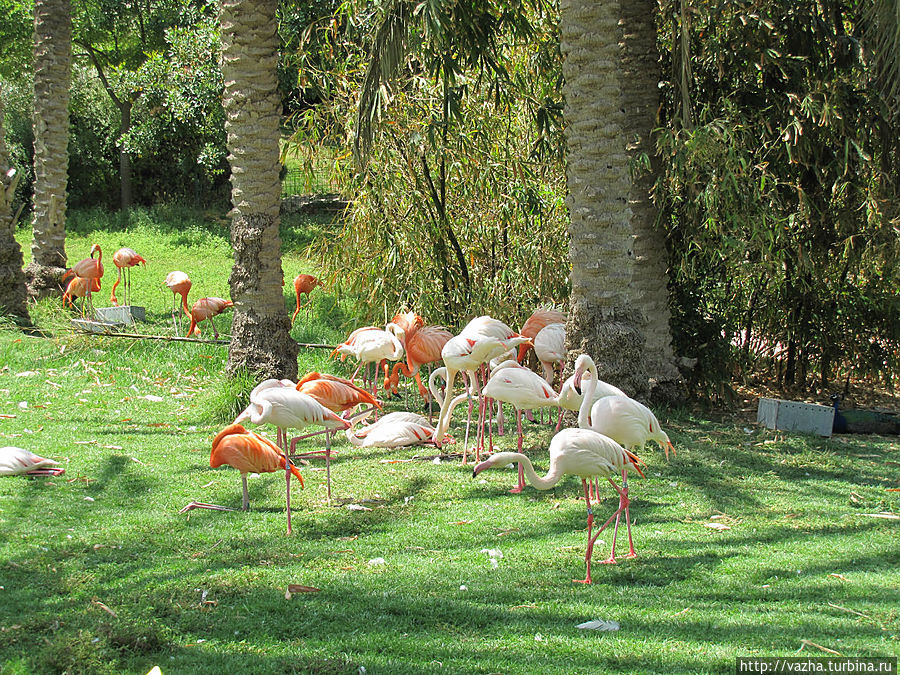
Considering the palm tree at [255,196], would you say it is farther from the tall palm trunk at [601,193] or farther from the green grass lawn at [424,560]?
the tall palm trunk at [601,193]

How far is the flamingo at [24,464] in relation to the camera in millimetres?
5512

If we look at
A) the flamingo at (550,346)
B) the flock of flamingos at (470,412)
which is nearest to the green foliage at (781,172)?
the flamingo at (550,346)

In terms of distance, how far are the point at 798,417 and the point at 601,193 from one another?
276cm

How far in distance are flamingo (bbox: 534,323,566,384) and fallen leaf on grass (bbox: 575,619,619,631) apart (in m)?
3.92

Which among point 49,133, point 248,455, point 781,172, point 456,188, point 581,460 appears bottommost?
point 248,455

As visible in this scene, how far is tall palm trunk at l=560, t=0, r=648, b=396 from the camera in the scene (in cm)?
694

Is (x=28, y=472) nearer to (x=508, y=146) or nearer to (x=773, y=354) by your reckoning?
(x=508, y=146)

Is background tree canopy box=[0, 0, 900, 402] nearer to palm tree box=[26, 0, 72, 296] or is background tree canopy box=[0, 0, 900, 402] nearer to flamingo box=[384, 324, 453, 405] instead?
flamingo box=[384, 324, 453, 405]

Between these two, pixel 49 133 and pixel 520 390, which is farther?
pixel 49 133

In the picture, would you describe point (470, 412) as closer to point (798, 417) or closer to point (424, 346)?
point (424, 346)

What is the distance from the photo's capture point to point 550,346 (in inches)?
293

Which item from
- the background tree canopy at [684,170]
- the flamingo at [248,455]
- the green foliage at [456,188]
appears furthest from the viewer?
the green foliage at [456,188]

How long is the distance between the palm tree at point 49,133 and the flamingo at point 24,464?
6.77m

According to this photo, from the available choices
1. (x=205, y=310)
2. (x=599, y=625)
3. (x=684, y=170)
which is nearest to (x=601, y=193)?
(x=684, y=170)
